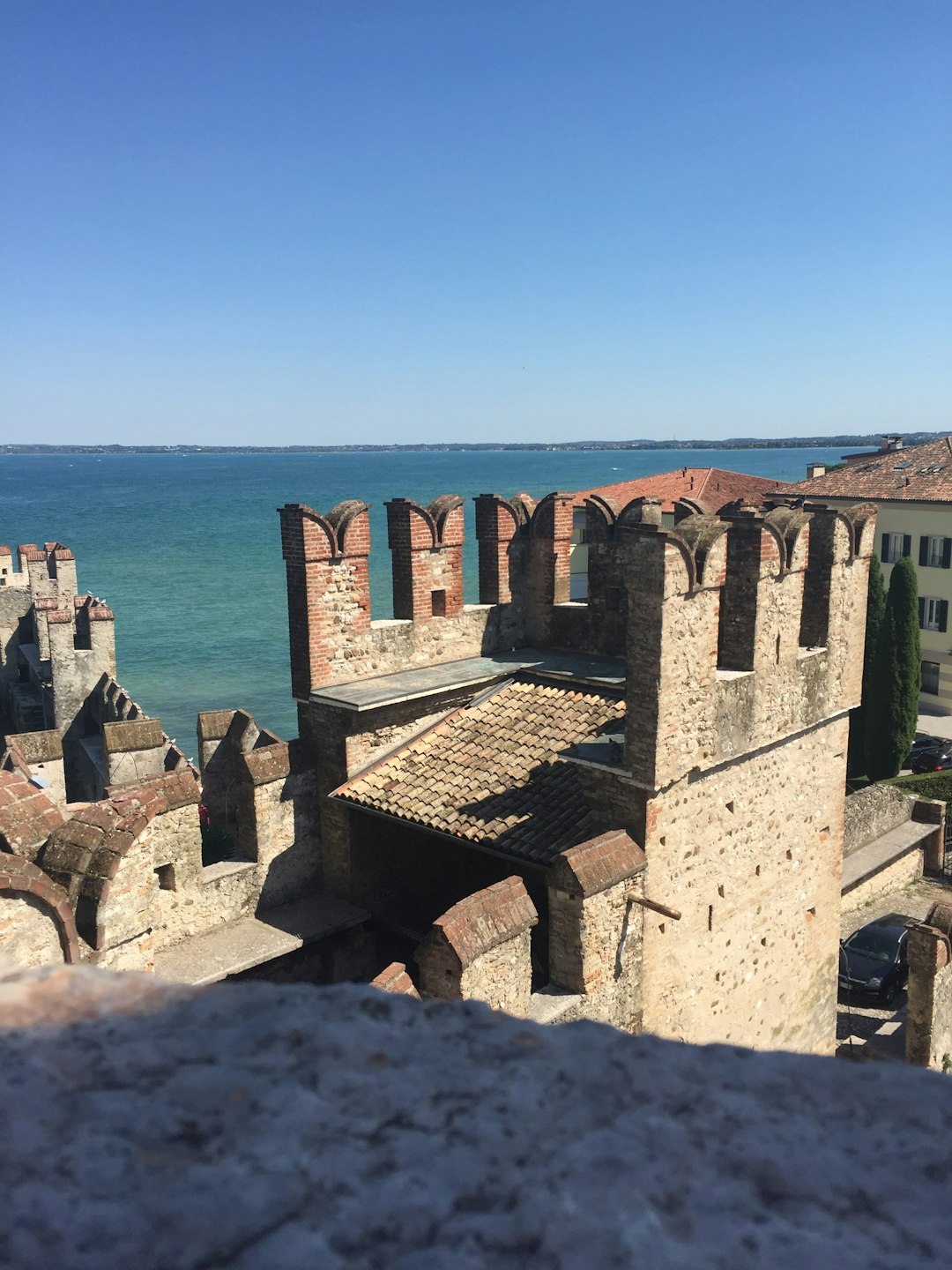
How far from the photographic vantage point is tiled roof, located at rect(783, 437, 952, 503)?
41.0 m

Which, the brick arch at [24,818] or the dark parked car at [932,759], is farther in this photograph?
the dark parked car at [932,759]

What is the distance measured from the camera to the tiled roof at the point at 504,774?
1024 centimetres

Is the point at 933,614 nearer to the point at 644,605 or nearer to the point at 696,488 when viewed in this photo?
the point at 696,488

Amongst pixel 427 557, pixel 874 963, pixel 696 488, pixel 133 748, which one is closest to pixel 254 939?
pixel 133 748

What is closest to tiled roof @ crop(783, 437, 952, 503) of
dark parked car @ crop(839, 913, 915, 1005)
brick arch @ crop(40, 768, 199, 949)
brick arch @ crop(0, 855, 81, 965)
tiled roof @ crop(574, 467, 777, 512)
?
tiled roof @ crop(574, 467, 777, 512)

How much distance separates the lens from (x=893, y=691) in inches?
1224

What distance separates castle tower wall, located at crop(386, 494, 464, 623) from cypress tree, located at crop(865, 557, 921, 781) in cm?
2216

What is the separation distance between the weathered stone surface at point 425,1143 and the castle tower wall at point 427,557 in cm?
987

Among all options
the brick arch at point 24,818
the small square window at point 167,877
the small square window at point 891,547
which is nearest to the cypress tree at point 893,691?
the small square window at point 891,547

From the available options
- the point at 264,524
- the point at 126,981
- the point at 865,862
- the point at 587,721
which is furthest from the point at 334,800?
the point at 264,524

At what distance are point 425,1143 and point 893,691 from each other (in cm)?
3168

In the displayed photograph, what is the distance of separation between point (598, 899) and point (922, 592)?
3651 cm

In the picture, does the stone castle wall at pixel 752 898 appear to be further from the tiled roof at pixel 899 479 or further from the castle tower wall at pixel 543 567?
the tiled roof at pixel 899 479

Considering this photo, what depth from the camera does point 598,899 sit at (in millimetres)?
9172
